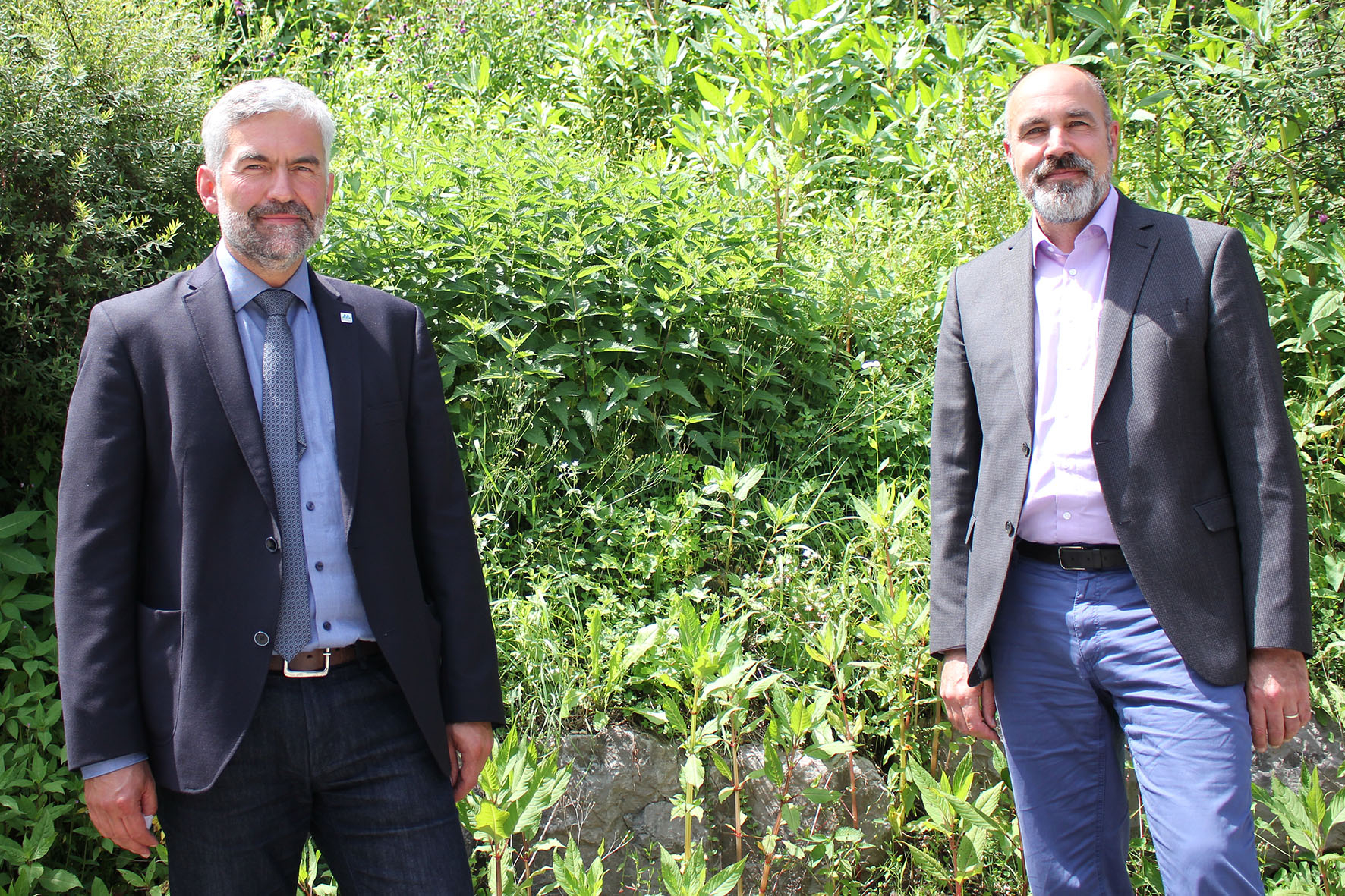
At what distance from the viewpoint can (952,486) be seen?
2.51 metres

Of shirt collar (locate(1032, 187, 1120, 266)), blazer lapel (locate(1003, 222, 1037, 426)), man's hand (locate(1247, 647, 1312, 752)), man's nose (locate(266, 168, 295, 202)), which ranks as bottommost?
man's hand (locate(1247, 647, 1312, 752))

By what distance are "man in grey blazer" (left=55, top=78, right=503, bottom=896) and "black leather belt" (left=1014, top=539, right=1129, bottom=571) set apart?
1.21m

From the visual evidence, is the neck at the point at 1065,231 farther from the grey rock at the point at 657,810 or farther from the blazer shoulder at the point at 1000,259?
the grey rock at the point at 657,810

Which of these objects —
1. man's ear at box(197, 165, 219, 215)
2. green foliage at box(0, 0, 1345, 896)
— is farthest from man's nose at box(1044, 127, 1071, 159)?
man's ear at box(197, 165, 219, 215)

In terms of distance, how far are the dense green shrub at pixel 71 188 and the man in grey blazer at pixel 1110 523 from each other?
252 centimetres

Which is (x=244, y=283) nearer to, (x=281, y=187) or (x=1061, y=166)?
(x=281, y=187)

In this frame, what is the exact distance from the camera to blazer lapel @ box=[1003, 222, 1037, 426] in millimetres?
2326

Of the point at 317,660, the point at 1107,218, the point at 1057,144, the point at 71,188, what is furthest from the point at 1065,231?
the point at 71,188

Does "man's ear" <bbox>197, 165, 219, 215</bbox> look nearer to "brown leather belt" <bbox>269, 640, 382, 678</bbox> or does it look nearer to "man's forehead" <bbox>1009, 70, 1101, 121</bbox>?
"brown leather belt" <bbox>269, 640, 382, 678</bbox>

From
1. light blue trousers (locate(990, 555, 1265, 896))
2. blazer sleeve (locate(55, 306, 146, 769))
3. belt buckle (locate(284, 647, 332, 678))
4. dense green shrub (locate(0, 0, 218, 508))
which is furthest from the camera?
dense green shrub (locate(0, 0, 218, 508))

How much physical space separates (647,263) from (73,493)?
254cm

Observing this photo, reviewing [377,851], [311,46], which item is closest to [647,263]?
[377,851]

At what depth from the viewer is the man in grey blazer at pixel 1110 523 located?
2082 mm

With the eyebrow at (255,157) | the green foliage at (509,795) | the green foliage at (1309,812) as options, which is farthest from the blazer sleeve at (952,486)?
the eyebrow at (255,157)
